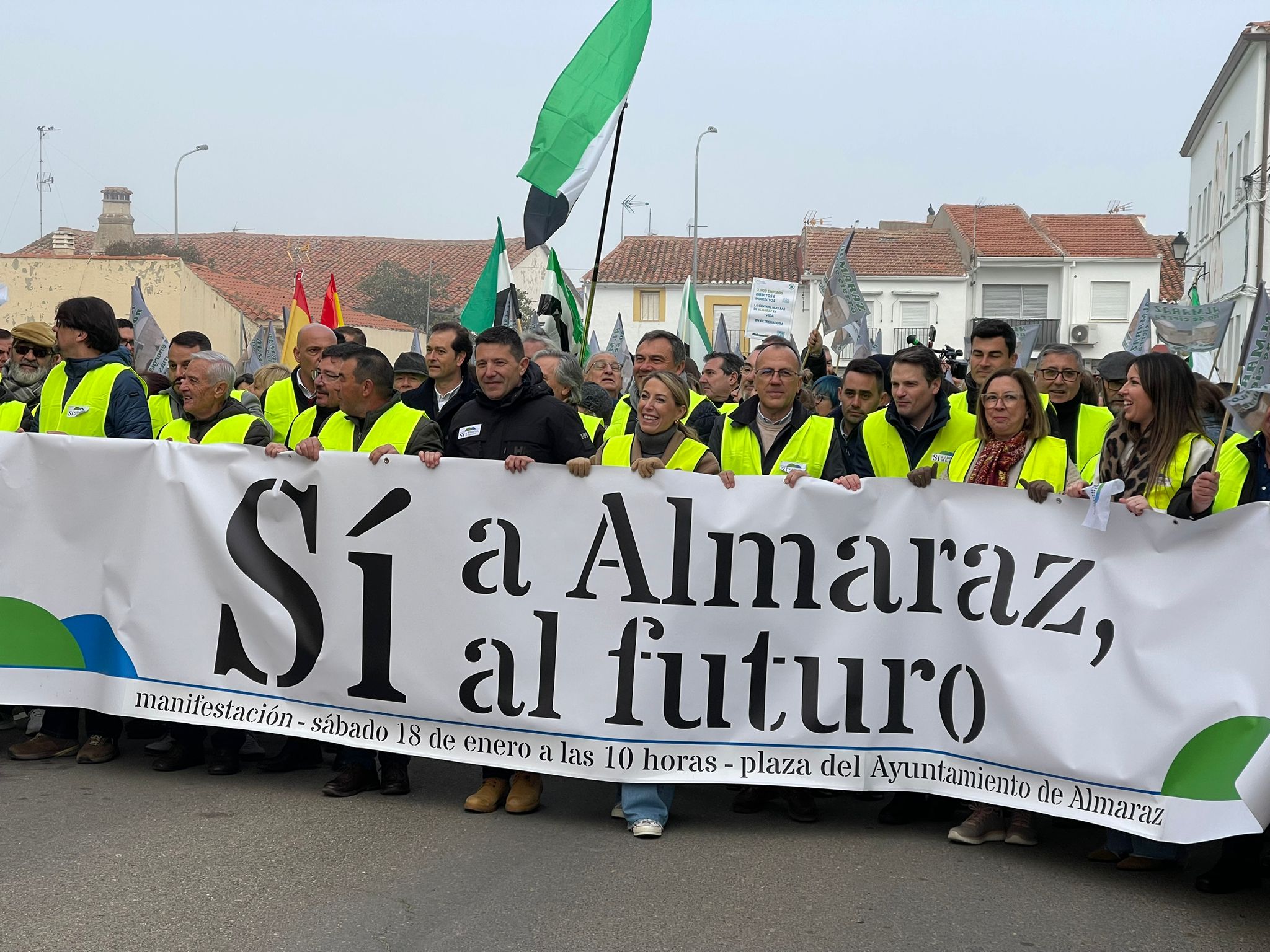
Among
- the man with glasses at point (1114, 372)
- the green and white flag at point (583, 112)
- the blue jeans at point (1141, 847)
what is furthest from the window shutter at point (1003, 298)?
the blue jeans at point (1141, 847)

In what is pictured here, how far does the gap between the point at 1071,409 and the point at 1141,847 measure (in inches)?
103

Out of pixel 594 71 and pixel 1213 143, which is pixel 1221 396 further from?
pixel 1213 143

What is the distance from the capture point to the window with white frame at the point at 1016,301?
5706 centimetres

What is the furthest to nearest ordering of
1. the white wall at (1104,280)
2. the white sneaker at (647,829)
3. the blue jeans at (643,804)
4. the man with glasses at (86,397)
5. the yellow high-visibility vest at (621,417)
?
the white wall at (1104,280) → the yellow high-visibility vest at (621,417) → the man with glasses at (86,397) → the blue jeans at (643,804) → the white sneaker at (647,829)

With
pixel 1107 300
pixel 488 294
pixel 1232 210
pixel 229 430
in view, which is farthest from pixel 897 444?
pixel 1107 300

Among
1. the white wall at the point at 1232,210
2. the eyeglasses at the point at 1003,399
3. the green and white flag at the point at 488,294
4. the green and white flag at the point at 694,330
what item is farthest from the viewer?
the white wall at the point at 1232,210

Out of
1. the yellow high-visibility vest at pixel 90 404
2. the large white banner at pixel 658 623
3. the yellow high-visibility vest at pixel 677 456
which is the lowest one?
the large white banner at pixel 658 623

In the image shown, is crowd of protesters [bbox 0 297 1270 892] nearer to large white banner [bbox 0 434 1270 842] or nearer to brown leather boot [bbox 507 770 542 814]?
brown leather boot [bbox 507 770 542 814]

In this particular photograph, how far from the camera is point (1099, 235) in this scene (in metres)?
59.0

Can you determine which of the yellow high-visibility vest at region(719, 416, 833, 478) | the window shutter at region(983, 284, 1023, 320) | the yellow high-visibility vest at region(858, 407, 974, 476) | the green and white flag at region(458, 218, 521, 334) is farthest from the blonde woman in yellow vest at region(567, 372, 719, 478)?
the window shutter at region(983, 284, 1023, 320)

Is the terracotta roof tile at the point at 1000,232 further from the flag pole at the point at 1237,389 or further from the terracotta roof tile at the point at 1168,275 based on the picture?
the flag pole at the point at 1237,389

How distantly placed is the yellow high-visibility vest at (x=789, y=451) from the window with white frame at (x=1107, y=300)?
53.5 m

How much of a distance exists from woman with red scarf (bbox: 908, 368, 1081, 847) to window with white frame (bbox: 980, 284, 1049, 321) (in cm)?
5271

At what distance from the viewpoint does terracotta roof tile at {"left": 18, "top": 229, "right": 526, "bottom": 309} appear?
226ft
